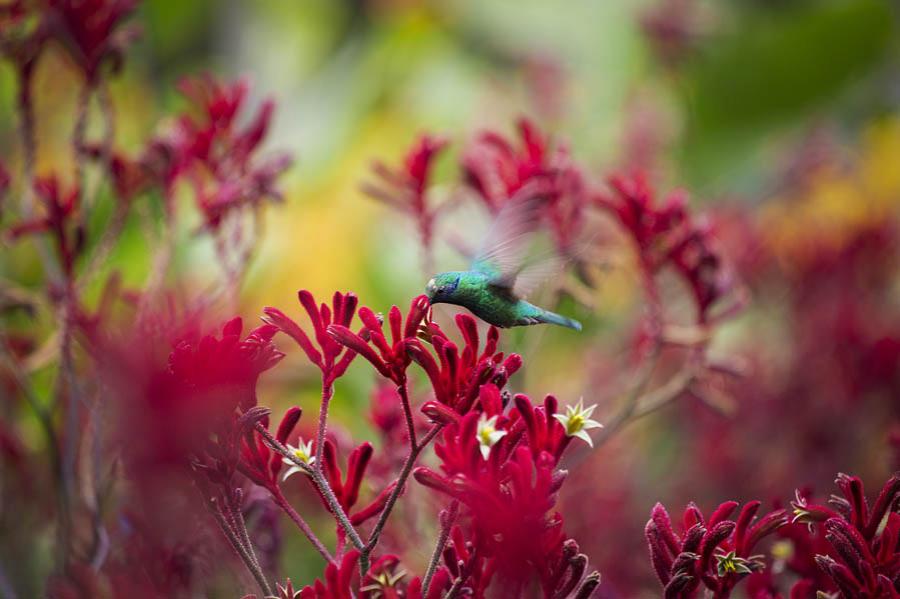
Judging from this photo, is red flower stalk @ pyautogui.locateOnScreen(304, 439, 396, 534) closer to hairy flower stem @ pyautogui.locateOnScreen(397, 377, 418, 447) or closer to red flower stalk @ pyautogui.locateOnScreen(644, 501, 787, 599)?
hairy flower stem @ pyautogui.locateOnScreen(397, 377, 418, 447)

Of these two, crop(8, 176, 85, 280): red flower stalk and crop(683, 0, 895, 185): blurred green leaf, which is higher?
crop(8, 176, 85, 280): red flower stalk

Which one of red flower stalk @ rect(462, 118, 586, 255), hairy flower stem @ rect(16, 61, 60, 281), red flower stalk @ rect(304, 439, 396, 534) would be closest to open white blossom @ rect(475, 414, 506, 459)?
red flower stalk @ rect(304, 439, 396, 534)

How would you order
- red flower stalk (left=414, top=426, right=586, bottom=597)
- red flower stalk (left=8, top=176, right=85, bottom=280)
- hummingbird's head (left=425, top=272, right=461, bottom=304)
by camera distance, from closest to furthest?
red flower stalk (left=414, top=426, right=586, bottom=597) < hummingbird's head (left=425, top=272, right=461, bottom=304) < red flower stalk (left=8, top=176, right=85, bottom=280)

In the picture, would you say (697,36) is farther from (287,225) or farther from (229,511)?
(229,511)

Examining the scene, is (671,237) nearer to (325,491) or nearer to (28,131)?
(325,491)

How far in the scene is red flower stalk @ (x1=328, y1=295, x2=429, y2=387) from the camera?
684 mm

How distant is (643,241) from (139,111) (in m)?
1.95

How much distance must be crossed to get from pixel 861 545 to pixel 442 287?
15.4 inches

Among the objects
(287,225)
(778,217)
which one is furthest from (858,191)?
(287,225)

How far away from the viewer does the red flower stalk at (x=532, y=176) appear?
1096 millimetres

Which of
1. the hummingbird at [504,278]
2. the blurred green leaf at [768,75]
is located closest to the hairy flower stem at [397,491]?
the hummingbird at [504,278]

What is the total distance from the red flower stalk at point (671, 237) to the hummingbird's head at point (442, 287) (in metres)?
0.25

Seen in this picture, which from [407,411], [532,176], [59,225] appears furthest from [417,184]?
[407,411]

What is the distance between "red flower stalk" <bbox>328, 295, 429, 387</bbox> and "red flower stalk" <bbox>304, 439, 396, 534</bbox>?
0.07m
